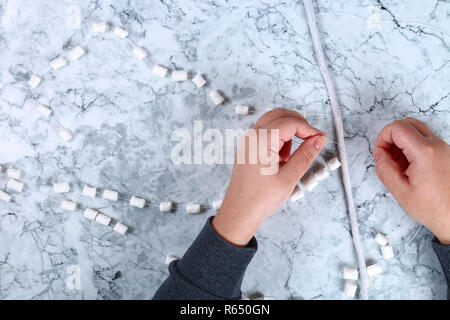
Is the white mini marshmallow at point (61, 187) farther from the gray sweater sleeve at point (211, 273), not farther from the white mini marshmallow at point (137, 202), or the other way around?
the gray sweater sleeve at point (211, 273)

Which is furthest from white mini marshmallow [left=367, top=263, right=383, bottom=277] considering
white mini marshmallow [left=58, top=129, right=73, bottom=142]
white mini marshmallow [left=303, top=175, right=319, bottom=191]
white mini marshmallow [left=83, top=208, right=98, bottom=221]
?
white mini marshmallow [left=58, top=129, right=73, bottom=142]

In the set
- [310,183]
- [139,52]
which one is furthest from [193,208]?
A: [139,52]

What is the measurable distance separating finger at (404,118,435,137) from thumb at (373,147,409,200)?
9cm

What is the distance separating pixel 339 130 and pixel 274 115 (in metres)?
0.19

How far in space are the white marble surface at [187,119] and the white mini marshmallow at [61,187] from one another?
0.02 m

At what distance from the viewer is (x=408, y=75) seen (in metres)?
1.07

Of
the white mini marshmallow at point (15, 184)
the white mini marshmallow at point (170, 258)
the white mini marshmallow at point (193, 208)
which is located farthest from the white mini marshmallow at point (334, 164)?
the white mini marshmallow at point (15, 184)

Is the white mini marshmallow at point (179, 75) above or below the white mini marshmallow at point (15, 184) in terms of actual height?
above

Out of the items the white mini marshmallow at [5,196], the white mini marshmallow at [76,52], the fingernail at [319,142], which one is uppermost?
the fingernail at [319,142]

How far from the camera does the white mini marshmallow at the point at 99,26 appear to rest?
42.9 inches

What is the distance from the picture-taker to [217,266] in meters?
0.95
